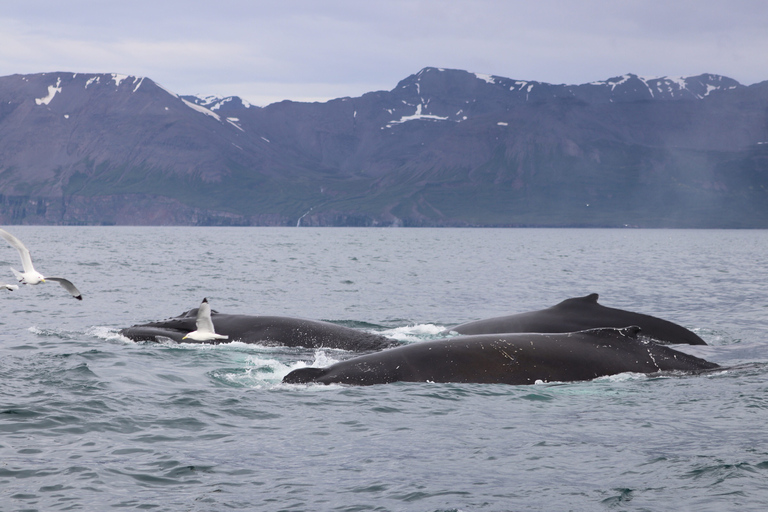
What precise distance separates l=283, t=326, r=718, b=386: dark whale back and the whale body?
3.63m

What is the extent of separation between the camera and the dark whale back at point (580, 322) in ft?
53.3

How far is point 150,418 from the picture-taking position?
11648 mm

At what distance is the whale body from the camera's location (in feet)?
56.5

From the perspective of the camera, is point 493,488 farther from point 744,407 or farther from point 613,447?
point 744,407

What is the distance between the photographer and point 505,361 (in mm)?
12953

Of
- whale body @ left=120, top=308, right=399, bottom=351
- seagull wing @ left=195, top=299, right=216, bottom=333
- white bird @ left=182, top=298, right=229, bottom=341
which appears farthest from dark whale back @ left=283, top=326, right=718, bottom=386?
whale body @ left=120, top=308, right=399, bottom=351

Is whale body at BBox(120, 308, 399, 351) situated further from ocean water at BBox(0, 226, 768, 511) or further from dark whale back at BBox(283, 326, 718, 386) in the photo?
dark whale back at BBox(283, 326, 718, 386)

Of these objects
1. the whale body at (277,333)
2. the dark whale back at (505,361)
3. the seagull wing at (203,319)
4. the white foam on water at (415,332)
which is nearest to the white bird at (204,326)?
the seagull wing at (203,319)

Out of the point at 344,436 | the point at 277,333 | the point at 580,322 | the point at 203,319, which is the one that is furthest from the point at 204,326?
the point at 580,322

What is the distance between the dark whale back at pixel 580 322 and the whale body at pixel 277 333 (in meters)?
2.15

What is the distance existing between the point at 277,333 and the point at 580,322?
247 inches

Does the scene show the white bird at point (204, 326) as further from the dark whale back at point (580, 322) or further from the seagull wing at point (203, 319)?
the dark whale back at point (580, 322)

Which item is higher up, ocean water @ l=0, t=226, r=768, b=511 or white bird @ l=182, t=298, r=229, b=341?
white bird @ l=182, t=298, r=229, b=341

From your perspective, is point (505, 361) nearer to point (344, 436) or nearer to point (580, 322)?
point (344, 436)
